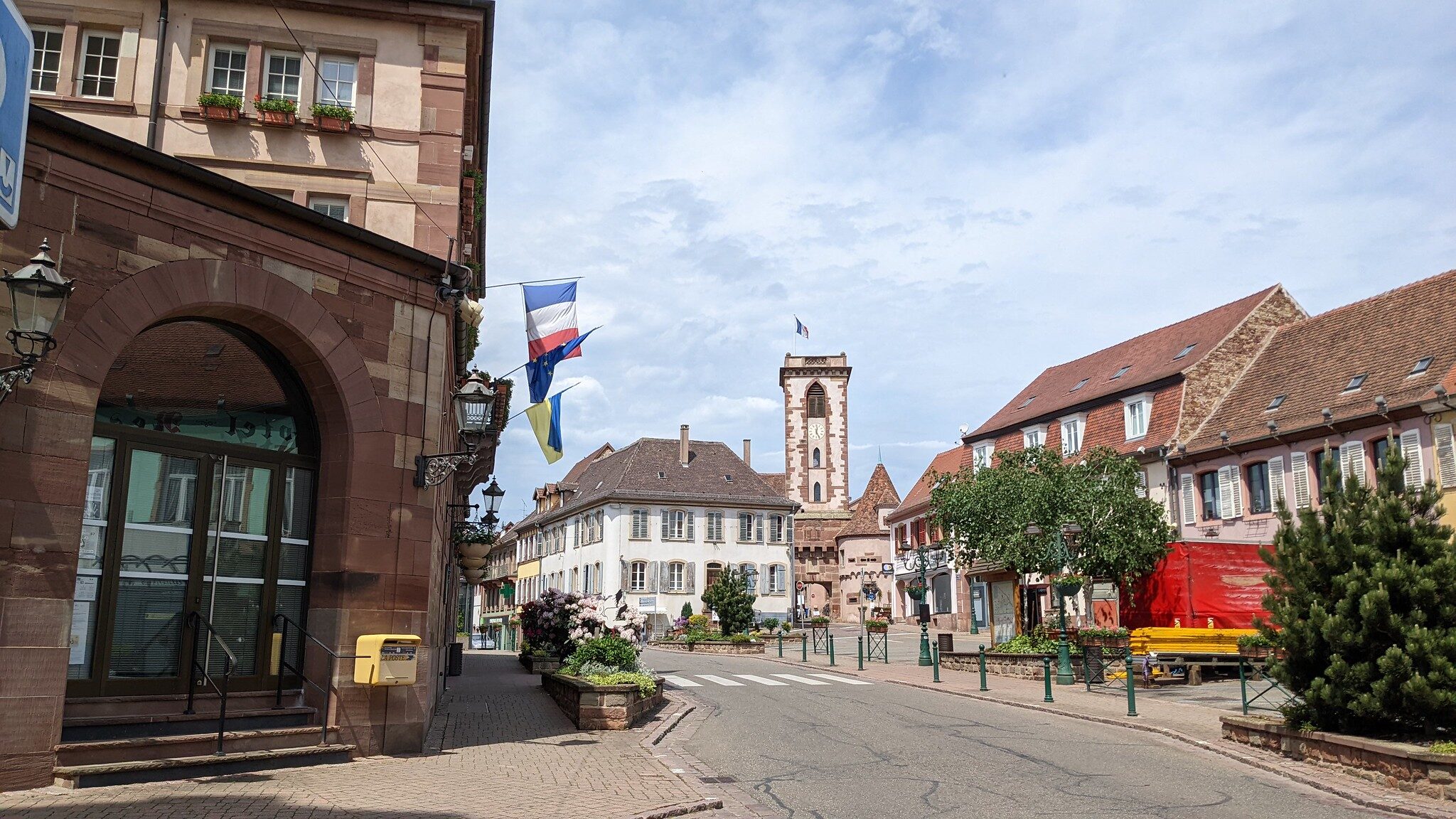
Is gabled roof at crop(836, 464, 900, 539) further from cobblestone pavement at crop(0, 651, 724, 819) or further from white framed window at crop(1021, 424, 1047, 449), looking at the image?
cobblestone pavement at crop(0, 651, 724, 819)

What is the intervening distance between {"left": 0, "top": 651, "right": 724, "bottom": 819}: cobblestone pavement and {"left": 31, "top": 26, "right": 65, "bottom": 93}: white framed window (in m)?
9.92

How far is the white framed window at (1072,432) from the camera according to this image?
46.9 metres

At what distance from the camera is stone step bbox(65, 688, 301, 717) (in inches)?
378

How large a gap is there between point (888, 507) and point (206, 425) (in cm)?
7206

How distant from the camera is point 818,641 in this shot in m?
48.2

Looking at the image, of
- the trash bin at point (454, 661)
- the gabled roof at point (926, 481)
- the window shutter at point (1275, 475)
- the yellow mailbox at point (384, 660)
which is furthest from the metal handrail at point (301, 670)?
the gabled roof at point (926, 481)

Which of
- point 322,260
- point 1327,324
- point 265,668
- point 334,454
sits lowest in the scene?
point 265,668

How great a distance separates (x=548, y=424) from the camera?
16953 mm

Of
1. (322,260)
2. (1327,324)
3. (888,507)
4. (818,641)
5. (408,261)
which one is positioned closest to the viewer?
(322,260)

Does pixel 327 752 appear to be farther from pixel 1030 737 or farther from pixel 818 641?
pixel 818 641

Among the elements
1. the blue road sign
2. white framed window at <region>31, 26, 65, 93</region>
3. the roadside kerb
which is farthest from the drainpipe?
the roadside kerb

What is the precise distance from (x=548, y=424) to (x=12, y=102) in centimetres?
1204

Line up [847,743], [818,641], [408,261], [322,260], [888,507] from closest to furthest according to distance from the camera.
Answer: [322,260]
[408,261]
[847,743]
[818,641]
[888,507]

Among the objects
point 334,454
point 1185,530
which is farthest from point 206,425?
point 1185,530
